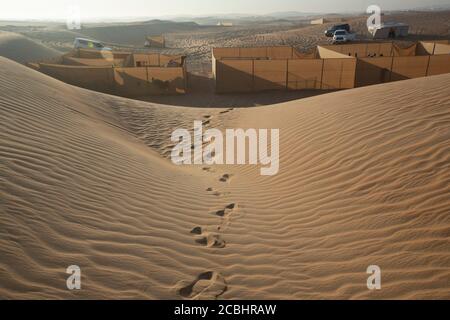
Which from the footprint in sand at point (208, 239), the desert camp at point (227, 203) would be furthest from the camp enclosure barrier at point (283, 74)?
the footprint in sand at point (208, 239)

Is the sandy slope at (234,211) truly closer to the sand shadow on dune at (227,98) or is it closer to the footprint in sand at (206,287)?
the footprint in sand at (206,287)

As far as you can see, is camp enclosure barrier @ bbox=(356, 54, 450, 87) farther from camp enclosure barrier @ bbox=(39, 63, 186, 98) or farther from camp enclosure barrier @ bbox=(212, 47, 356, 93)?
camp enclosure barrier @ bbox=(39, 63, 186, 98)

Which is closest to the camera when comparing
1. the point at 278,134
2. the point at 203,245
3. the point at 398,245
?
the point at 398,245

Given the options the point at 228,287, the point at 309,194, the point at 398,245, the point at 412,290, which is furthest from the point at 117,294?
the point at 309,194

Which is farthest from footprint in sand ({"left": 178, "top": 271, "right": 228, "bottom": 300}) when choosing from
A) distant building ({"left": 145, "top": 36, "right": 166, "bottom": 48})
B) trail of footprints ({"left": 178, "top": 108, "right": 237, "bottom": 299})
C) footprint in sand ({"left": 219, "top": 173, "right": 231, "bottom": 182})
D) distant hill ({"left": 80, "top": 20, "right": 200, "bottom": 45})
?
distant hill ({"left": 80, "top": 20, "right": 200, "bottom": 45})

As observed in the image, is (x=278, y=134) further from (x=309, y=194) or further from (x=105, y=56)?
(x=105, y=56)

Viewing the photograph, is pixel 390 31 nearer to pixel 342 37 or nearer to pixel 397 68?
pixel 342 37

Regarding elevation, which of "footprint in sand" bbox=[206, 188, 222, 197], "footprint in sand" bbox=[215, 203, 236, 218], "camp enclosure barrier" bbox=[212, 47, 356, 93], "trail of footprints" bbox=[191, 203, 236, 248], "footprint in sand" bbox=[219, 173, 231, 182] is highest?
"camp enclosure barrier" bbox=[212, 47, 356, 93]
